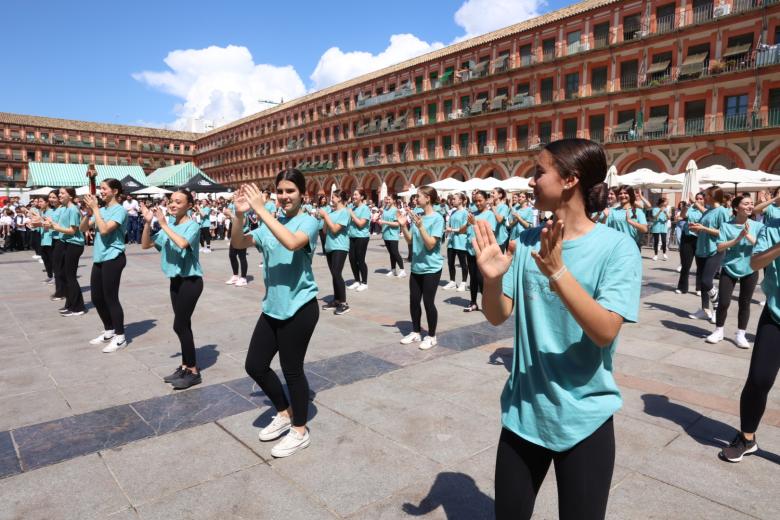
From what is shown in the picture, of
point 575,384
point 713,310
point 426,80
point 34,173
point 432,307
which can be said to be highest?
point 426,80

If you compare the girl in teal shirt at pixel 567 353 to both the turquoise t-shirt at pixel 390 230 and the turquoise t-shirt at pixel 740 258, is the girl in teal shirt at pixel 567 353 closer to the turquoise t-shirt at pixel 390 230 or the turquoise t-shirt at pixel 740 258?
the turquoise t-shirt at pixel 740 258

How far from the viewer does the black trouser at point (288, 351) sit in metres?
3.34

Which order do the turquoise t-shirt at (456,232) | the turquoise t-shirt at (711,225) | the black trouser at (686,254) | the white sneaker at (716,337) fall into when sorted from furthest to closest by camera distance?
1. the turquoise t-shirt at (456,232)
2. the black trouser at (686,254)
3. the turquoise t-shirt at (711,225)
4. the white sneaker at (716,337)

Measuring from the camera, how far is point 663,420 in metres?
3.89

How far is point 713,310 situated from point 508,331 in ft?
11.8

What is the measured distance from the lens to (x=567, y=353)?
1731mm

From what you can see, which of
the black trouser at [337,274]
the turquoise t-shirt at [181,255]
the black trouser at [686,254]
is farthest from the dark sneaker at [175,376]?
the black trouser at [686,254]

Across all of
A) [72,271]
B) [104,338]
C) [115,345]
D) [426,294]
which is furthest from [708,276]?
[72,271]

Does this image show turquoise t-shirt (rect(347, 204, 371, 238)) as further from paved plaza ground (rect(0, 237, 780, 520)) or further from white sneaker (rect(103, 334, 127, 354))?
white sneaker (rect(103, 334, 127, 354))

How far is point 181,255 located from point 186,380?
113 cm

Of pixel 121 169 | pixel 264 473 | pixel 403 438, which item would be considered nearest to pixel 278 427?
pixel 264 473

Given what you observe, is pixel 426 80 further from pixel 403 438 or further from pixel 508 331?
pixel 403 438

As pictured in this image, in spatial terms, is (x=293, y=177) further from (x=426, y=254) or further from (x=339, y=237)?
(x=339, y=237)

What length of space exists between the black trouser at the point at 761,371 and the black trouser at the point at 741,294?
298cm
